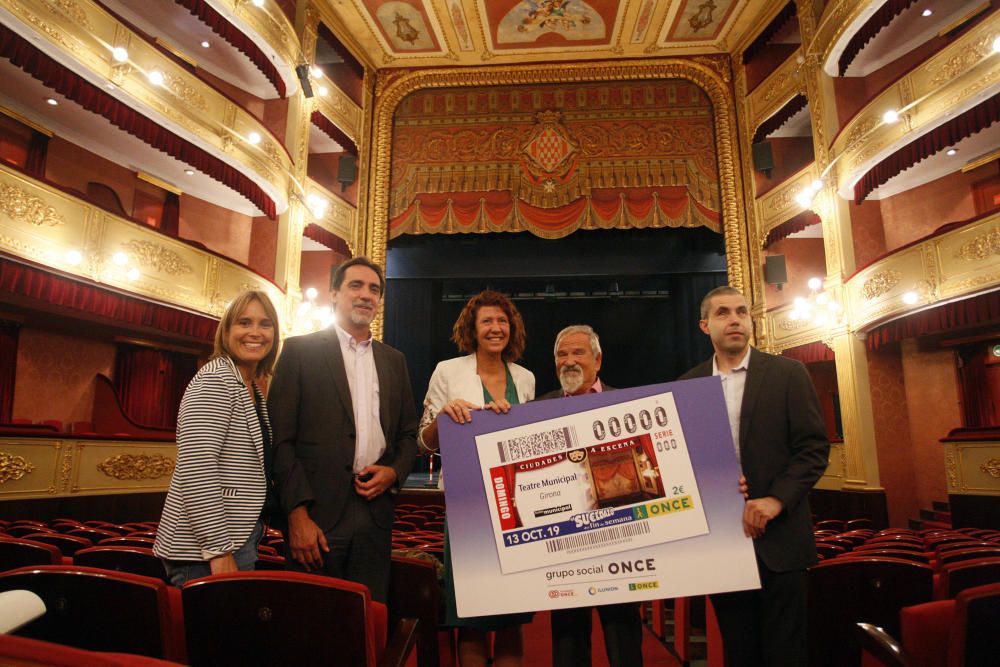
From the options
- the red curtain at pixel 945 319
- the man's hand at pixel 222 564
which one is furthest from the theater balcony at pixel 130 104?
the red curtain at pixel 945 319

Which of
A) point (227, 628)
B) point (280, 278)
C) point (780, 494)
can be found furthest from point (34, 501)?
point (780, 494)

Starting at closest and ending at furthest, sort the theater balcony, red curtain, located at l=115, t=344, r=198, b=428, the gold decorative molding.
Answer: the theater balcony
red curtain, located at l=115, t=344, r=198, b=428
the gold decorative molding

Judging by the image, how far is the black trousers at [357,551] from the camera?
183cm

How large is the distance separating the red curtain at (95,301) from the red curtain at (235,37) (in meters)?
3.80

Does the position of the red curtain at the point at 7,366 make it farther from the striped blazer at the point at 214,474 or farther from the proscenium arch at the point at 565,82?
the striped blazer at the point at 214,474

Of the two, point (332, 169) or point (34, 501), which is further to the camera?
point (332, 169)

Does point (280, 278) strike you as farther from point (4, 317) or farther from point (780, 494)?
point (780, 494)

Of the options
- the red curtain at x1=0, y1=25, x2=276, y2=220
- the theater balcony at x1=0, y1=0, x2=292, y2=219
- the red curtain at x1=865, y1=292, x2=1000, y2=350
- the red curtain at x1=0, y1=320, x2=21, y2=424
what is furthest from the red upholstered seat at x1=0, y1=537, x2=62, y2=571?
the red curtain at x1=865, y1=292, x2=1000, y2=350

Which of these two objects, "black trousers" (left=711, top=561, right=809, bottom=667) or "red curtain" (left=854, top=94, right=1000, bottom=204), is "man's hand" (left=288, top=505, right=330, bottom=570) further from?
"red curtain" (left=854, top=94, right=1000, bottom=204)

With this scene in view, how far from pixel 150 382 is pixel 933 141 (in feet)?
37.0

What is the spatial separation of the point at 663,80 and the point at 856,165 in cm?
411

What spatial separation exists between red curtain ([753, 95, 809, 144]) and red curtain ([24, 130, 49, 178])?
35.5 feet

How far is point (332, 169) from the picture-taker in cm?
1116

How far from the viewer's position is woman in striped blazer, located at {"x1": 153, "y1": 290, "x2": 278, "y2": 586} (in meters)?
1.69
